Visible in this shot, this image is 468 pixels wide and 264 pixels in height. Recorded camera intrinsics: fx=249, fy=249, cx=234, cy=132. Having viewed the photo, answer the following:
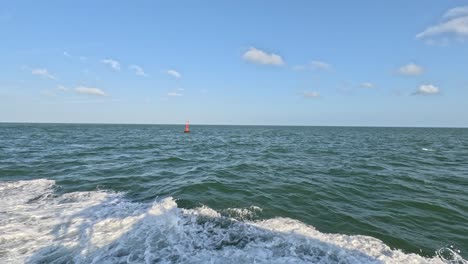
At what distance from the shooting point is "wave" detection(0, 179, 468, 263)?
528 cm

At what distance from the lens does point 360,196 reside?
10.0 m

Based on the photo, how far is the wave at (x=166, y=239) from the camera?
5277 mm

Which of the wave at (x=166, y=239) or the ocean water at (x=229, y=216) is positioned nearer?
the wave at (x=166, y=239)

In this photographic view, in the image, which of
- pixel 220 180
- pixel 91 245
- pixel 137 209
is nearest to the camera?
pixel 91 245

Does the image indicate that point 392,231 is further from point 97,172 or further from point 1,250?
point 97,172

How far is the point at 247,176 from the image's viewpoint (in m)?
13.1

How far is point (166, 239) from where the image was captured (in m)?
6.00

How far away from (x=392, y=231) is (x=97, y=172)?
13.4m

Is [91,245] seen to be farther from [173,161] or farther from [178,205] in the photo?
[173,161]

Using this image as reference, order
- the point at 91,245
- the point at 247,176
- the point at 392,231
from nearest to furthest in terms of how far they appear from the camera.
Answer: the point at 91,245, the point at 392,231, the point at 247,176

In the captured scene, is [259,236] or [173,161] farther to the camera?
[173,161]

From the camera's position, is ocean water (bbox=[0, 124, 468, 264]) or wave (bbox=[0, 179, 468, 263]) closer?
wave (bbox=[0, 179, 468, 263])

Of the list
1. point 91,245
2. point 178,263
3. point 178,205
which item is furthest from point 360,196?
point 91,245

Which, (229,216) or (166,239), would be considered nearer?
(166,239)
